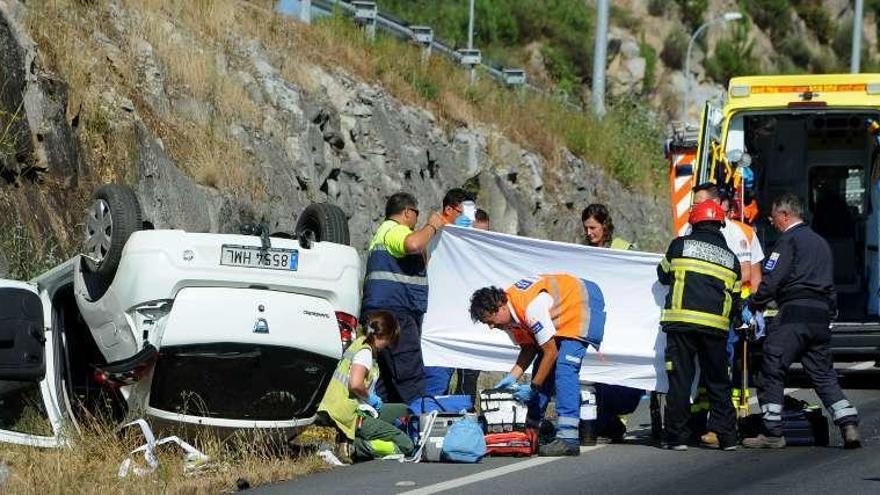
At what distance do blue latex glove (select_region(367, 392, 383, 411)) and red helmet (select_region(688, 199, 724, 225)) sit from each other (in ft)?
7.97

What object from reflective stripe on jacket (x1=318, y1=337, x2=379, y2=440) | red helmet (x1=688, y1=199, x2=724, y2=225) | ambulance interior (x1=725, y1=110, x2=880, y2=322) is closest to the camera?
reflective stripe on jacket (x1=318, y1=337, x2=379, y2=440)

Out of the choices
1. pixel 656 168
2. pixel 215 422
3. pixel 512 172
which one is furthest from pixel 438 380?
pixel 656 168

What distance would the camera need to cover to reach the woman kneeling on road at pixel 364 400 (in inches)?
420

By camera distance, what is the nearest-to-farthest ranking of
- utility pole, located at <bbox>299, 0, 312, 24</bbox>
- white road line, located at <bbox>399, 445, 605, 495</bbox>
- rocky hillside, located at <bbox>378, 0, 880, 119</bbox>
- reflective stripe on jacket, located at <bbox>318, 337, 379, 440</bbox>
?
1. white road line, located at <bbox>399, 445, 605, 495</bbox>
2. reflective stripe on jacket, located at <bbox>318, 337, 379, 440</bbox>
3. utility pole, located at <bbox>299, 0, 312, 24</bbox>
4. rocky hillside, located at <bbox>378, 0, 880, 119</bbox>

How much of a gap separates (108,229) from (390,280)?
96.9 inches

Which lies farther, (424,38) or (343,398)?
(424,38)

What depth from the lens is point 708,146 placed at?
1595 cm

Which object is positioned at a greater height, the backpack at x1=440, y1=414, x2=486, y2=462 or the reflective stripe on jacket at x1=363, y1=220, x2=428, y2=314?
the reflective stripe on jacket at x1=363, y1=220, x2=428, y2=314

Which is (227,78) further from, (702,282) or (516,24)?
(516,24)

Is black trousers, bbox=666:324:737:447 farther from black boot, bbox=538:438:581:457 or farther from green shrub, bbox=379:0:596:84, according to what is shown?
green shrub, bbox=379:0:596:84

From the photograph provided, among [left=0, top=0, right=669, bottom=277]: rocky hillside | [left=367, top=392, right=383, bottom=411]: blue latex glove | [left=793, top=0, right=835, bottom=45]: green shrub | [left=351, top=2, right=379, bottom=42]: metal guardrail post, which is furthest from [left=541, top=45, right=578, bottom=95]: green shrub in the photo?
[left=367, top=392, right=383, bottom=411]: blue latex glove

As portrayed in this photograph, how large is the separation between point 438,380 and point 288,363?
116 inches


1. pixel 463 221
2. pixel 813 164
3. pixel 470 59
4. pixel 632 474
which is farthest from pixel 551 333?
pixel 470 59

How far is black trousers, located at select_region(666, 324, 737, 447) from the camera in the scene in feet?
36.8
